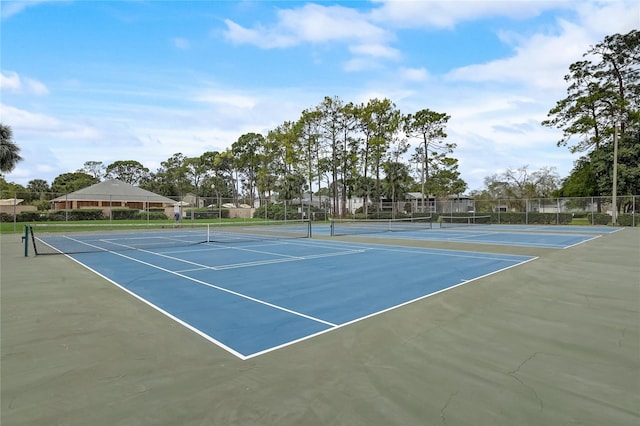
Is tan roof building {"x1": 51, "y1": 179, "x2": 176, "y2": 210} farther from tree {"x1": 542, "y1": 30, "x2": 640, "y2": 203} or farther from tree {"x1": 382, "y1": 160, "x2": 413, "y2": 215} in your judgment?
tree {"x1": 542, "y1": 30, "x2": 640, "y2": 203}

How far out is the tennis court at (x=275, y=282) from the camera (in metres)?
5.01

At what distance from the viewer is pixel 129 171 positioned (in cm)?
8688

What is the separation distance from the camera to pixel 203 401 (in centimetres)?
293

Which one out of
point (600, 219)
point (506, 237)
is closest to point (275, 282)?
point (506, 237)

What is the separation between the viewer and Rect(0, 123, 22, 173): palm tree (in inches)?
1097

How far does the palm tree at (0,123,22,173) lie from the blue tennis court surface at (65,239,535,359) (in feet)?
73.5

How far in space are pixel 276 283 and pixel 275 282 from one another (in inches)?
4.4

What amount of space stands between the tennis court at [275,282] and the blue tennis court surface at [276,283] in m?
0.02

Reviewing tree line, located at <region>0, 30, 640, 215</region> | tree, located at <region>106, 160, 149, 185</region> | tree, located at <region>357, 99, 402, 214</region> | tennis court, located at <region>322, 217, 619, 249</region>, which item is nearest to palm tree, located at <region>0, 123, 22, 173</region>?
tree line, located at <region>0, 30, 640, 215</region>

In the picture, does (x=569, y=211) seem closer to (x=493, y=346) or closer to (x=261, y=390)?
(x=493, y=346)

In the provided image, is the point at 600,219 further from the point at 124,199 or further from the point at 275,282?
the point at 124,199


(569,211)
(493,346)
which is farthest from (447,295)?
(569,211)

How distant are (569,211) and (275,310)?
4243 cm

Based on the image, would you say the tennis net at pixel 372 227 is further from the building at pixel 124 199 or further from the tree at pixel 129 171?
the tree at pixel 129 171
